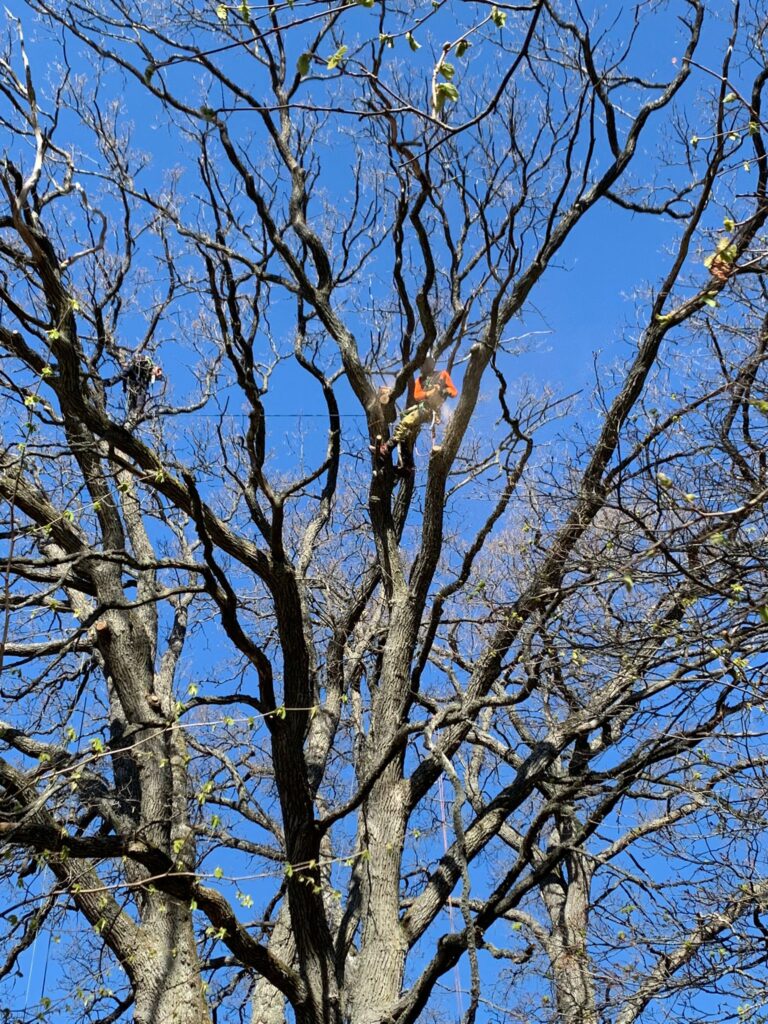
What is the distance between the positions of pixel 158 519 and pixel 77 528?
62.2 inches

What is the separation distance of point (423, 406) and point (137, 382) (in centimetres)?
281

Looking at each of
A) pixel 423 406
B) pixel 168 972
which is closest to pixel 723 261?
pixel 423 406

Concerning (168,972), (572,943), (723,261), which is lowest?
(168,972)

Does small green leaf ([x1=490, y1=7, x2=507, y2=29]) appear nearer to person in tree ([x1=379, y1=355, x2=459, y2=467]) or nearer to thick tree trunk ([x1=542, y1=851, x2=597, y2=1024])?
person in tree ([x1=379, y1=355, x2=459, y2=467])

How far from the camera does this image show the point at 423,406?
5.82 metres

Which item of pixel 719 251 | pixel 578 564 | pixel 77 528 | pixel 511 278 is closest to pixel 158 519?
pixel 77 528

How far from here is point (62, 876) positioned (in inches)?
207

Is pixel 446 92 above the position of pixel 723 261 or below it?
above

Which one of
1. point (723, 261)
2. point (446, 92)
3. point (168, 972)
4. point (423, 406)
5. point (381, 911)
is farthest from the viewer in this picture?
point (423, 406)

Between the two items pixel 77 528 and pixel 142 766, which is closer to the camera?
pixel 142 766

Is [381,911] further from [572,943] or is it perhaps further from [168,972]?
[572,943]

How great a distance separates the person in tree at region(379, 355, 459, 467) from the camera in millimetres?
5848

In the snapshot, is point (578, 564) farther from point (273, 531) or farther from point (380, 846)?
point (380, 846)

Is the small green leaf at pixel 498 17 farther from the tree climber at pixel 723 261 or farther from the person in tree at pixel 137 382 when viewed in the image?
the person in tree at pixel 137 382
